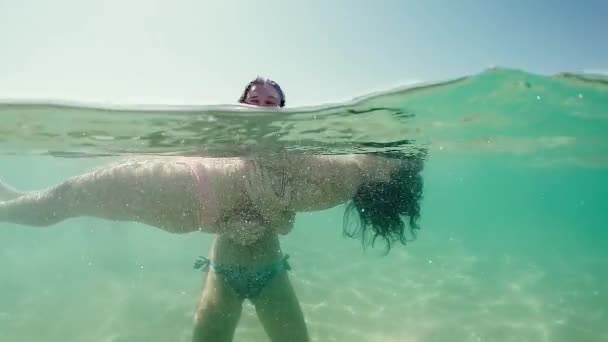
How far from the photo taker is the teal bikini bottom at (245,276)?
600 cm

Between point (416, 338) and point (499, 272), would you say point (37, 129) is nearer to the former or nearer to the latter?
point (416, 338)

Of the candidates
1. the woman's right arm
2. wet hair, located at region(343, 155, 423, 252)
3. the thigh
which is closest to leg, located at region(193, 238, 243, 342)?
the thigh

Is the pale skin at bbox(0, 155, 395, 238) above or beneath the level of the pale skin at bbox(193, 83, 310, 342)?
above

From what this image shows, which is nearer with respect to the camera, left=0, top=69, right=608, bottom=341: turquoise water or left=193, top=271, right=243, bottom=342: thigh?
left=193, top=271, right=243, bottom=342: thigh

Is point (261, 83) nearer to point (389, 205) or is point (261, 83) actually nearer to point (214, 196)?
point (214, 196)

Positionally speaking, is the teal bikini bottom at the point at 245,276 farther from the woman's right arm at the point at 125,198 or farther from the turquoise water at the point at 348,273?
the turquoise water at the point at 348,273

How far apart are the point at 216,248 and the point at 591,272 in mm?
21951

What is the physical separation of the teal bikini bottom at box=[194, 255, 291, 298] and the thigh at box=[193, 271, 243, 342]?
0.46 ft

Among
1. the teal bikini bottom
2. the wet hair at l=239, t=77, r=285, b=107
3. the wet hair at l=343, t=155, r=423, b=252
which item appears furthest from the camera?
the wet hair at l=239, t=77, r=285, b=107

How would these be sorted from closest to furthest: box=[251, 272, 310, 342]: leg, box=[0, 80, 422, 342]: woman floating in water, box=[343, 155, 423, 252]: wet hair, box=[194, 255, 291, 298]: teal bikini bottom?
box=[0, 80, 422, 342]: woman floating in water
box=[194, 255, 291, 298]: teal bikini bottom
box=[251, 272, 310, 342]: leg
box=[343, 155, 423, 252]: wet hair

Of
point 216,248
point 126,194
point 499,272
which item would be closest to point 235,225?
point 216,248

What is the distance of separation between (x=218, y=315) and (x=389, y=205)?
11.1ft

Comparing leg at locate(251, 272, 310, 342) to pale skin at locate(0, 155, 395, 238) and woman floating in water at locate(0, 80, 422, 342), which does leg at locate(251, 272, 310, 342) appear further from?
pale skin at locate(0, 155, 395, 238)

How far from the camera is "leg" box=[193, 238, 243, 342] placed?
240 inches
